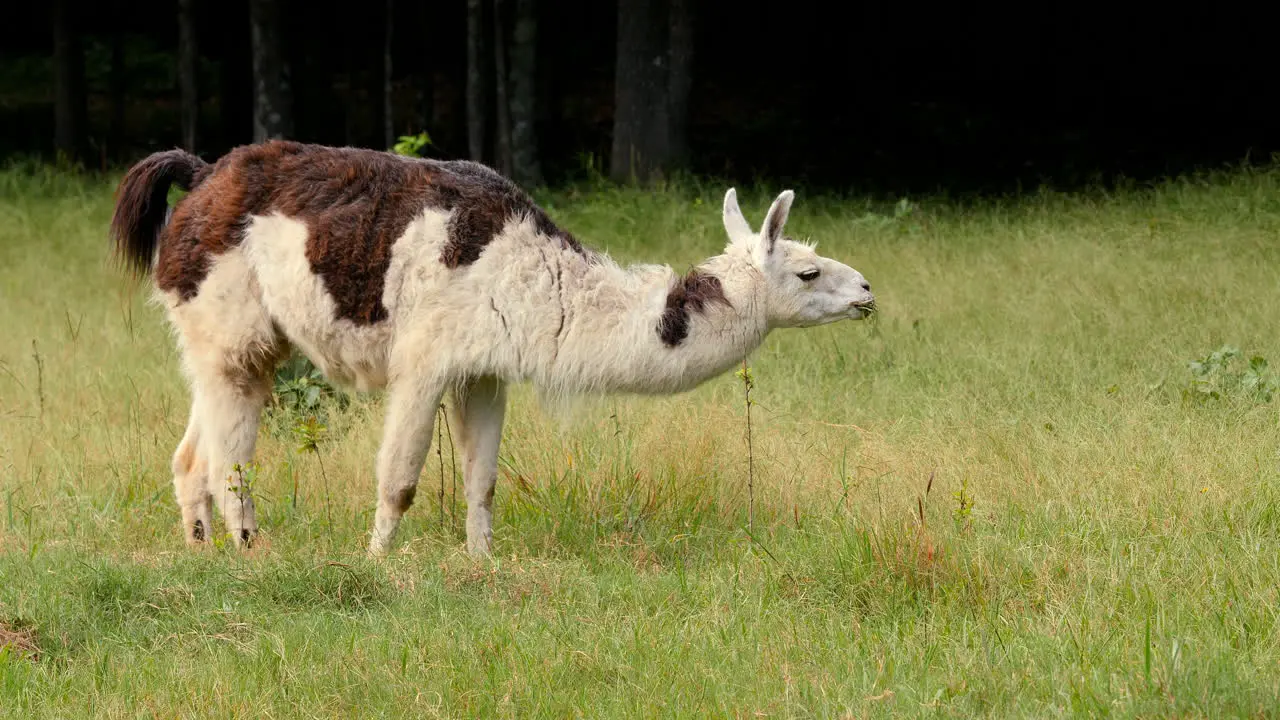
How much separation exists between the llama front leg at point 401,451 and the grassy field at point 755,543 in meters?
0.16

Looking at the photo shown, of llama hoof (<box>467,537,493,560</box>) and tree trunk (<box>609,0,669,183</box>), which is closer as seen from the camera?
llama hoof (<box>467,537,493,560</box>)

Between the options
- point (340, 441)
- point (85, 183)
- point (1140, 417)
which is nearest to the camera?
point (1140, 417)

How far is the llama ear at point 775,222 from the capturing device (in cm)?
611

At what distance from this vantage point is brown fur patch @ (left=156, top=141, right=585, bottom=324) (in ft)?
20.4

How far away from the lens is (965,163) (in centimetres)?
1903

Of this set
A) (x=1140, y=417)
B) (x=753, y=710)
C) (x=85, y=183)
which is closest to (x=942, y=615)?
(x=753, y=710)

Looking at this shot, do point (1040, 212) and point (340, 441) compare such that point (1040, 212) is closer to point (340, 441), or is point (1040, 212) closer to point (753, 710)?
point (340, 441)

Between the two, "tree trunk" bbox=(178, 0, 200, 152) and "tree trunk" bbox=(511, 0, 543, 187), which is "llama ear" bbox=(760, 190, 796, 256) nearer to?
"tree trunk" bbox=(511, 0, 543, 187)

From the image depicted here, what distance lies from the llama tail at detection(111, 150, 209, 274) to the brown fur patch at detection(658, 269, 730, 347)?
2271 millimetres

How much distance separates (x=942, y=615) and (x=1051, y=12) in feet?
67.2

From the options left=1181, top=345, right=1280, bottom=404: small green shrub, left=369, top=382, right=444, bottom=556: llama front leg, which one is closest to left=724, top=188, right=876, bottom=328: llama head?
left=369, top=382, right=444, bottom=556: llama front leg

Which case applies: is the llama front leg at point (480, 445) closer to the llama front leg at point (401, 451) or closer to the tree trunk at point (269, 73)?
the llama front leg at point (401, 451)

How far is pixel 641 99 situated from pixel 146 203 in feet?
34.2

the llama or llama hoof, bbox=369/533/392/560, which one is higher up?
the llama
